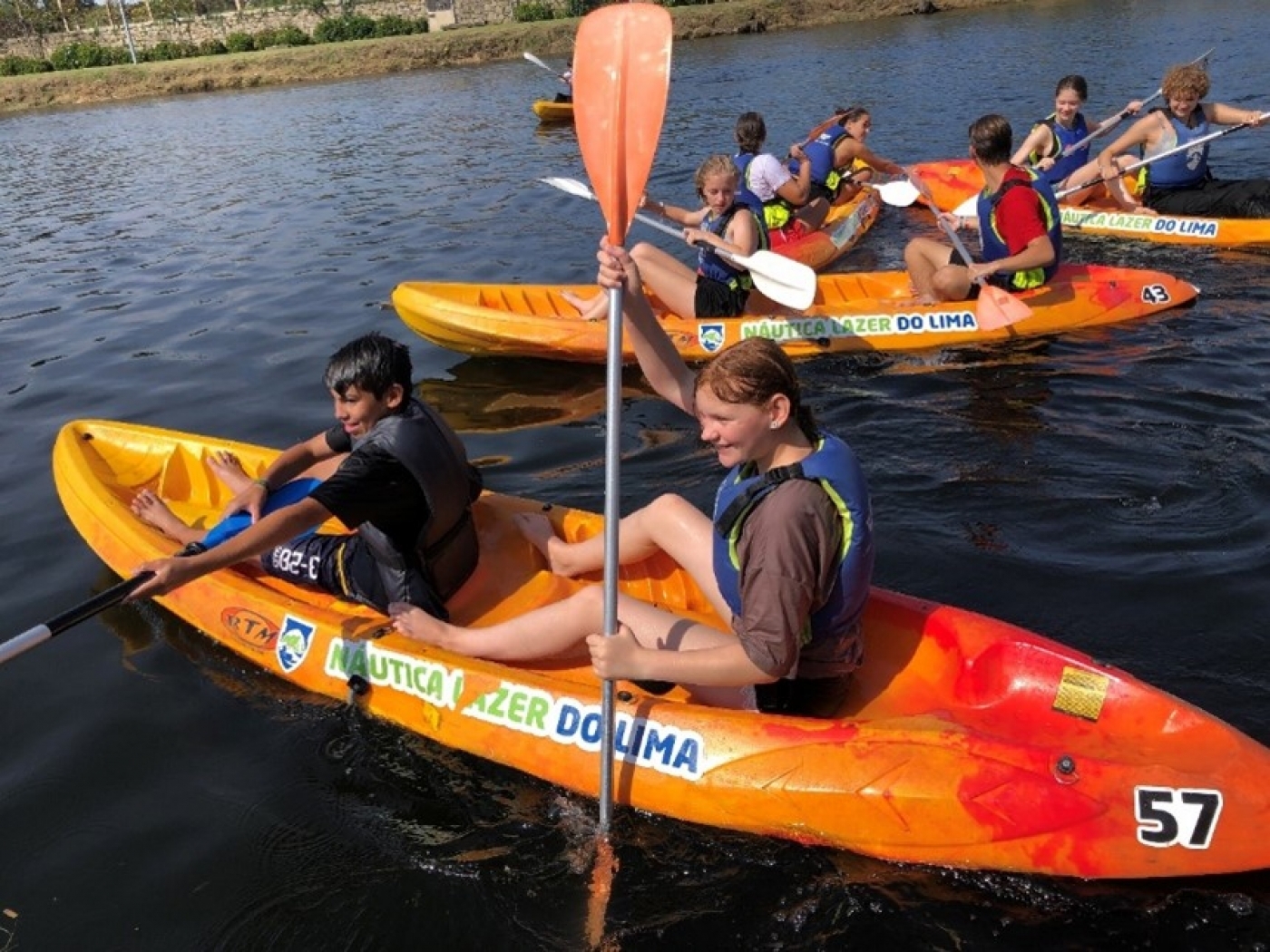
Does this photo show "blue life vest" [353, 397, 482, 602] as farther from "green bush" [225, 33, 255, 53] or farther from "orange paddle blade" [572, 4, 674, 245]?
"green bush" [225, 33, 255, 53]

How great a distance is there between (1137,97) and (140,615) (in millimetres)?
17120

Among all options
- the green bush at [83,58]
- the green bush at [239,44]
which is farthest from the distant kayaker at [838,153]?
the green bush at [83,58]

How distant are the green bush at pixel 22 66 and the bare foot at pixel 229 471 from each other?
138 feet

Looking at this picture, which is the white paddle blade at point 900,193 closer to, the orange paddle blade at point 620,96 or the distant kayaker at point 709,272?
the distant kayaker at point 709,272

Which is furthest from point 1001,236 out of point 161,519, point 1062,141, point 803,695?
point 161,519

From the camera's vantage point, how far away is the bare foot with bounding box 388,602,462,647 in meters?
4.09

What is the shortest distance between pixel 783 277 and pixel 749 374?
1.40m

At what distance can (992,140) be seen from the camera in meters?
7.02

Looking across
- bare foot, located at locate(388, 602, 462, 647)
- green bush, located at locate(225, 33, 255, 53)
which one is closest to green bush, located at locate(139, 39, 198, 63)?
green bush, located at locate(225, 33, 255, 53)

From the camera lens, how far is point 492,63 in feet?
116

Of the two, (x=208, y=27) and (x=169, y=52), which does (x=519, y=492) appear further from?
(x=208, y=27)

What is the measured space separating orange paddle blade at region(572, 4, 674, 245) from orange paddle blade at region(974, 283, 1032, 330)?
15.6ft

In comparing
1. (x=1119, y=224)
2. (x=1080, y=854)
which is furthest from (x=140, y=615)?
(x=1119, y=224)

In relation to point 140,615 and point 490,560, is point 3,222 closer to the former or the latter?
point 140,615
